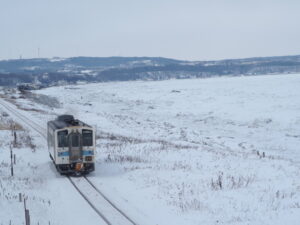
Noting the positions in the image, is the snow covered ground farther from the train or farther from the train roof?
the train roof

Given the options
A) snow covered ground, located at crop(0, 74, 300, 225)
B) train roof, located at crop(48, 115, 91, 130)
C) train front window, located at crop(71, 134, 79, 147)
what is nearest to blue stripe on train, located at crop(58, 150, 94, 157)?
train front window, located at crop(71, 134, 79, 147)

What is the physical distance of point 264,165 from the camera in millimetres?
19906

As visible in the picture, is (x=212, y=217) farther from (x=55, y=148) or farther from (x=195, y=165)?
(x=55, y=148)

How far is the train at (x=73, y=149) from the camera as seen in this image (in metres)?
19.6

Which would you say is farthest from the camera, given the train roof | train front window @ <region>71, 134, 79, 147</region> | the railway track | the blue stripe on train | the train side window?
the train roof

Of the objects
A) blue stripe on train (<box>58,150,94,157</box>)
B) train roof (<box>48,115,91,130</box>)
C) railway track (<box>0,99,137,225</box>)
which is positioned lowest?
railway track (<box>0,99,137,225</box>)

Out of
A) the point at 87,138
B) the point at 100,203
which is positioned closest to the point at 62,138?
the point at 87,138

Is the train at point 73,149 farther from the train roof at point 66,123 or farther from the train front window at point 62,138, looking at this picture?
the train roof at point 66,123

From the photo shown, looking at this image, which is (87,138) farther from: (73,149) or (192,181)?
(192,181)

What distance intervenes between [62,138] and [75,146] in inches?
29.3

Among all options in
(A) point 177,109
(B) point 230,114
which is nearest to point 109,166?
(B) point 230,114

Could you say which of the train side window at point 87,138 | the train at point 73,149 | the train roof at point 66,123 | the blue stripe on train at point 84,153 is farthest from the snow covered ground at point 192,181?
the train roof at point 66,123

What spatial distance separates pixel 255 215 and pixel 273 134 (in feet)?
90.7

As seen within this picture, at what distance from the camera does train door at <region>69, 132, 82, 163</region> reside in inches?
776
